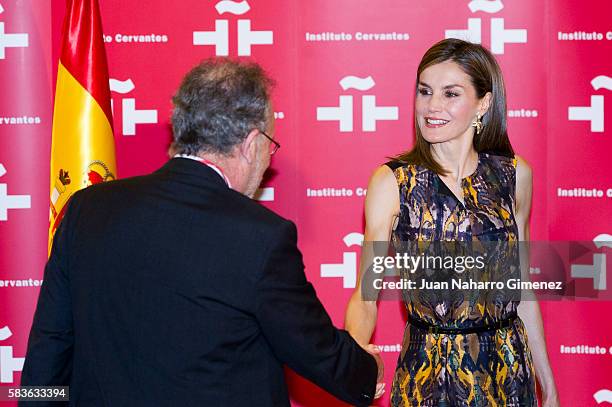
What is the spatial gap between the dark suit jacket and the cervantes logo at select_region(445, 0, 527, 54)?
2.20m

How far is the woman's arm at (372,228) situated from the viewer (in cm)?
258

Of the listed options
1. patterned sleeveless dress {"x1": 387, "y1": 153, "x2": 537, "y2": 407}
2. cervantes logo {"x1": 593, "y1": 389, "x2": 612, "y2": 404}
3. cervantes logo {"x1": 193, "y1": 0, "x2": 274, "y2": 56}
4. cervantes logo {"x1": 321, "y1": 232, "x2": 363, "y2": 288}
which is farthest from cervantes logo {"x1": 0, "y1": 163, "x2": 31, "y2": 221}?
cervantes logo {"x1": 593, "y1": 389, "x2": 612, "y2": 404}

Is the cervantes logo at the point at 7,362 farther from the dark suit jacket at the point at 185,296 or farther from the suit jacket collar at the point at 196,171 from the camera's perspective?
the suit jacket collar at the point at 196,171

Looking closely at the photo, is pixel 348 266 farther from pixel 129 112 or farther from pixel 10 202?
pixel 10 202

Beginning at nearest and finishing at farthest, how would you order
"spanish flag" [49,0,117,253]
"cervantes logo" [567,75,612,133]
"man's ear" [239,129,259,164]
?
1. "man's ear" [239,129,259,164]
2. "spanish flag" [49,0,117,253]
3. "cervantes logo" [567,75,612,133]

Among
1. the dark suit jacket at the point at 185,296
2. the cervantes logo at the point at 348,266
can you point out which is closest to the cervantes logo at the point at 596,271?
the cervantes logo at the point at 348,266

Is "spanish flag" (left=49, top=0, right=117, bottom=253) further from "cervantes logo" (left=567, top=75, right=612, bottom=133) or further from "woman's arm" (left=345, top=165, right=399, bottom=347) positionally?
"cervantes logo" (left=567, top=75, right=612, bottom=133)

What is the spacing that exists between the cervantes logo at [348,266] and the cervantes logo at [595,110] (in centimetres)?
115

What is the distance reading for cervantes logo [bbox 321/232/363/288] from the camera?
3.70 m

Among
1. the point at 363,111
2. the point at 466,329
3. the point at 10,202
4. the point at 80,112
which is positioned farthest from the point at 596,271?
the point at 10,202

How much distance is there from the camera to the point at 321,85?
364 cm

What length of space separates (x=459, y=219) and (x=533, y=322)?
0.48 meters

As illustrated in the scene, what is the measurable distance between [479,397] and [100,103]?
188cm

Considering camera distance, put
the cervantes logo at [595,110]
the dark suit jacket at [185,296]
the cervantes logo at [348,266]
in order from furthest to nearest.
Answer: the cervantes logo at [348,266]
the cervantes logo at [595,110]
the dark suit jacket at [185,296]
